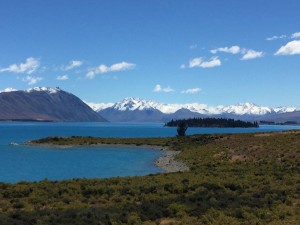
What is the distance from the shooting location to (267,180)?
39.3 metres

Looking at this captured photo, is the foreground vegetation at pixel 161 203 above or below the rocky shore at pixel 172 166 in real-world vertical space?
above

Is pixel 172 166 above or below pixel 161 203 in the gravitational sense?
below

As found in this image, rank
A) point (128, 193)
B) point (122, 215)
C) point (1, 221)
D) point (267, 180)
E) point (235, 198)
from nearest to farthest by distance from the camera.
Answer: point (1, 221) → point (122, 215) → point (235, 198) → point (128, 193) → point (267, 180)

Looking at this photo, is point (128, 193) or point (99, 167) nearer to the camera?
point (128, 193)

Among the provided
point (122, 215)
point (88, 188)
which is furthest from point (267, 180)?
point (122, 215)

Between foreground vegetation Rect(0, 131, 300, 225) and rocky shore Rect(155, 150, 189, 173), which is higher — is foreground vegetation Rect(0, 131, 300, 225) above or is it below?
above

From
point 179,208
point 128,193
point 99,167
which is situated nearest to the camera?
point 179,208

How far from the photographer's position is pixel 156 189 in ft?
113

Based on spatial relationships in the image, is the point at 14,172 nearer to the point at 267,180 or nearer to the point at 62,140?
the point at 267,180

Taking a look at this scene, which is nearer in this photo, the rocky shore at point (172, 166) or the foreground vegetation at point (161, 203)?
the foreground vegetation at point (161, 203)

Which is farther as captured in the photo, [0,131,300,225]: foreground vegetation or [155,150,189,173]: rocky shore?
[155,150,189,173]: rocky shore

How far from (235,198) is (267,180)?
35.1 feet

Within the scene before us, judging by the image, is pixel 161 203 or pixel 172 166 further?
pixel 172 166

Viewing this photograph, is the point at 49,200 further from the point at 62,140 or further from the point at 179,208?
the point at 62,140
